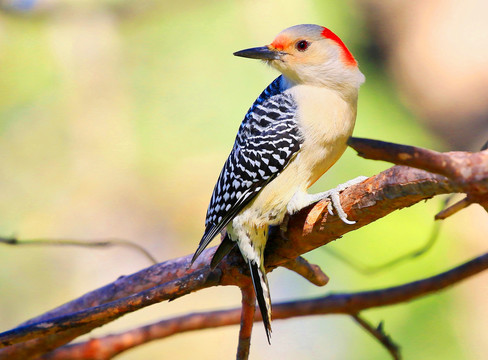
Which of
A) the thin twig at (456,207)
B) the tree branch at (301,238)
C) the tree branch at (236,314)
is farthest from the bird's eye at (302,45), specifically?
the thin twig at (456,207)

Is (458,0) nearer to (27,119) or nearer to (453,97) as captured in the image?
(453,97)

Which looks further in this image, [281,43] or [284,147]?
[281,43]

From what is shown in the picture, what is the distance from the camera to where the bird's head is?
3.19 m

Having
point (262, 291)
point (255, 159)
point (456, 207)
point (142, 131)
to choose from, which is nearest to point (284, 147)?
point (255, 159)

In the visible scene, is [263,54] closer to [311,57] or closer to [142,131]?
[311,57]

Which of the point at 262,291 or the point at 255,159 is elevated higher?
the point at 255,159

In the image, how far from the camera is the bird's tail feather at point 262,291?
9.26 feet

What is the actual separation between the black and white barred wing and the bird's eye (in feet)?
0.92

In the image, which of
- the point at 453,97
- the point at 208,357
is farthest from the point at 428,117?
the point at 208,357

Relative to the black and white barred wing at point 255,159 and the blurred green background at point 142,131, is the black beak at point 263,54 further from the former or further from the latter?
the blurred green background at point 142,131

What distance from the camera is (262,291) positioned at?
284cm

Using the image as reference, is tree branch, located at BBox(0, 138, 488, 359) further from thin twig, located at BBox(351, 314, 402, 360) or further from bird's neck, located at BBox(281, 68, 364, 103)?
bird's neck, located at BBox(281, 68, 364, 103)

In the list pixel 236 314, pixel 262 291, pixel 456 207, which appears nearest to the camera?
pixel 456 207

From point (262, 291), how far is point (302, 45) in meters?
1.39
